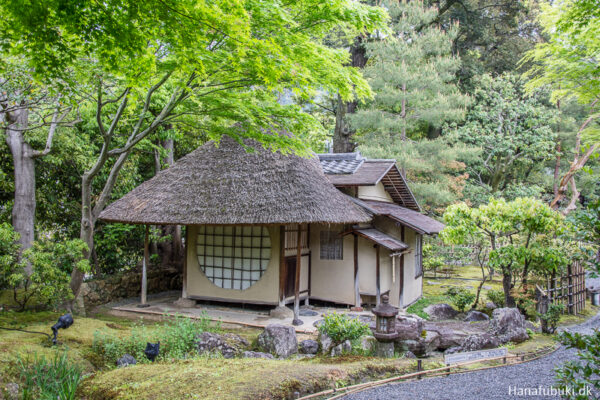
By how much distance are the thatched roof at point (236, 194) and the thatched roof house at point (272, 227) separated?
28mm

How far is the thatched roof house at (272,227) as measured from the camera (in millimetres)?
10078

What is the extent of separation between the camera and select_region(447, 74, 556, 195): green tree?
2067 cm

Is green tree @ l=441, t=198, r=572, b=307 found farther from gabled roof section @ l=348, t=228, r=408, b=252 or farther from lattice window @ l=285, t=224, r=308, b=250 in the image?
lattice window @ l=285, t=224, r=308, b=250

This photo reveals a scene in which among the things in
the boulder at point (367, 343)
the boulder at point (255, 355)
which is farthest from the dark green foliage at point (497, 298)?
the boulder at point (255, 355)

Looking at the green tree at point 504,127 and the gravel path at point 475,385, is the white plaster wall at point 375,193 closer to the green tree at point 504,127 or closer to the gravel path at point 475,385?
the gravel path at point 475,385

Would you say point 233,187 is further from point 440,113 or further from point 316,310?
point 440,113

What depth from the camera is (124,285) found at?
1244 cm

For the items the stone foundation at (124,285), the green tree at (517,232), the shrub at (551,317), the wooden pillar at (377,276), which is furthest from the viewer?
the stone foundation at (124,285)

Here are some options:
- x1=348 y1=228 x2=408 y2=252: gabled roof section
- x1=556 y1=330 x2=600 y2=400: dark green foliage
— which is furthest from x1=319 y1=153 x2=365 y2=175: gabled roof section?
x1=556 y1=330 x2=600 y2=400: dark green foliage

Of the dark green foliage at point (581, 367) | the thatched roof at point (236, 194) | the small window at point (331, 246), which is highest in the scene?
the thatched roof at point (236, 194)

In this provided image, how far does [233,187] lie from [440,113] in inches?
400

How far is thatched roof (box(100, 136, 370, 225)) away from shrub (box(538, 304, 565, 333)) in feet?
14.6

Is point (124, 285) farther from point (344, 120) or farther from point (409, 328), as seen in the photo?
point (344, 120)

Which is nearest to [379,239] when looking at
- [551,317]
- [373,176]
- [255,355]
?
[373,176]
